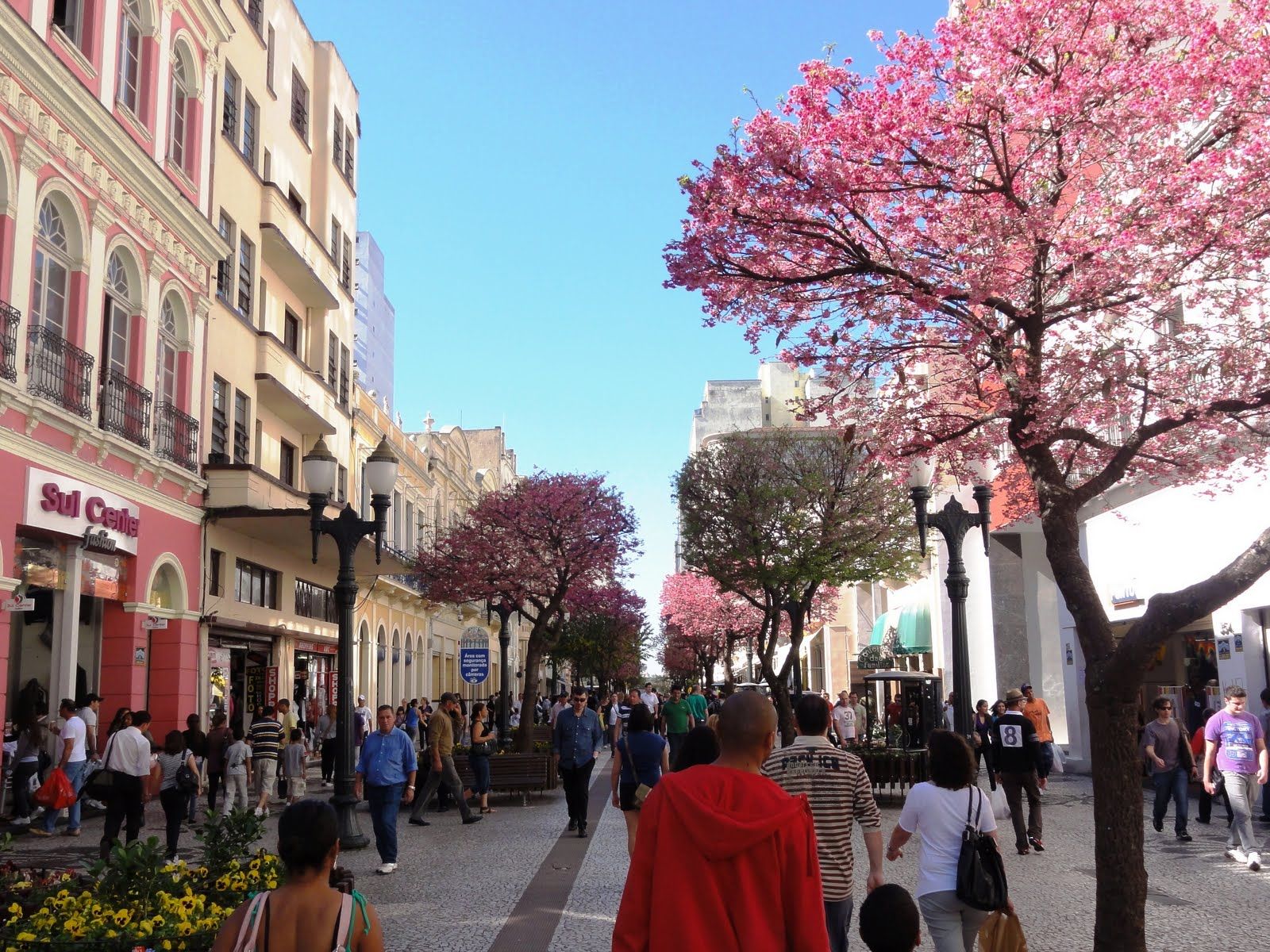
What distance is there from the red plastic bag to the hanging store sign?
3.58 metres

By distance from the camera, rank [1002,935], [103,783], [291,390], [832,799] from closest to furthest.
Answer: [1002,935] → [832,799] → [103,783] → [291,390]

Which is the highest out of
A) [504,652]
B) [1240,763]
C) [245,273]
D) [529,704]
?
[245,273]

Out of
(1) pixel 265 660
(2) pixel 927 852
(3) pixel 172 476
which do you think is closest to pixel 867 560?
(1) pixel 265 660

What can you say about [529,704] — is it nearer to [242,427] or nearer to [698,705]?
[698,705]

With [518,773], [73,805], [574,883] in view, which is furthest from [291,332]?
[574,883]

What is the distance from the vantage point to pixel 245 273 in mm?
25453

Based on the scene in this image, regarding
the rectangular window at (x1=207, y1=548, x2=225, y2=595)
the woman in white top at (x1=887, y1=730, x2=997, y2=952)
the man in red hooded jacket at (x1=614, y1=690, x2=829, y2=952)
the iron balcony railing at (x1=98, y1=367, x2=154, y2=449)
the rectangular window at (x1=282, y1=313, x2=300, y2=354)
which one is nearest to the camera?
the man in red hooded jacket at (x1=614, y1=690, x2=829, y2=952)

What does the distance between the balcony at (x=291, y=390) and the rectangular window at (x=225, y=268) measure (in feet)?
5.53

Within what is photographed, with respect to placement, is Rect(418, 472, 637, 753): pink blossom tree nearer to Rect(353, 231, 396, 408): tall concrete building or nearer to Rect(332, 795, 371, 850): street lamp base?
Rect(332, 795, 371, 850): street lamp base

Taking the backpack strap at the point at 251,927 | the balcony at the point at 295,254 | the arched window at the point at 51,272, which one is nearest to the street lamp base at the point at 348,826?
the arched window at the point at 51,272

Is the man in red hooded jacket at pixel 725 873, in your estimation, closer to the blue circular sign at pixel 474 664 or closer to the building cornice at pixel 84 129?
the building cornice at pixel 84 129

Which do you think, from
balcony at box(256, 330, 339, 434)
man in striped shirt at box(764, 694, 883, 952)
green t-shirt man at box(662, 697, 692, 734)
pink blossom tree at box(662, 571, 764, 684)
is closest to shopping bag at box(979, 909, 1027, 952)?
man in striped shirt at box(764, 694, 883, 952)

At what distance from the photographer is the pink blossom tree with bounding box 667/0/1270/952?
838 centimetres

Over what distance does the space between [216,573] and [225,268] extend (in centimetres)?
611
